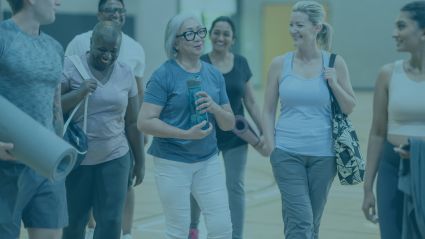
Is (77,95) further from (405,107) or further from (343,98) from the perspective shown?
(405,107)

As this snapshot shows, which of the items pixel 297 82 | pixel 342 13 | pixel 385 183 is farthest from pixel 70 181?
pixel 342 13

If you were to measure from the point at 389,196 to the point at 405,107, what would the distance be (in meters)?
0.52

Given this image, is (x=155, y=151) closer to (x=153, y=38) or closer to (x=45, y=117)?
(x=45, y=117)

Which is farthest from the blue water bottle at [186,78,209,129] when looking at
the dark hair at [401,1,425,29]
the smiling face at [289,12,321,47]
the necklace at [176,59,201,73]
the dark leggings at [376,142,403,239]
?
the dark hair at [401,1,425,29]

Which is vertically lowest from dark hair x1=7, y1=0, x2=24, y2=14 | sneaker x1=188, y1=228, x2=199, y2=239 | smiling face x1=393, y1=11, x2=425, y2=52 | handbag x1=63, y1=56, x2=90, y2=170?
sneaker x1=188, y1=228, x2=199, y2=239

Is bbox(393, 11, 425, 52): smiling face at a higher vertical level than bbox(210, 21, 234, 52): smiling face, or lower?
higher

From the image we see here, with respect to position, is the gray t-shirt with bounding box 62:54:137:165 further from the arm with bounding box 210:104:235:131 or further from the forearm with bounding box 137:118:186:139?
the arm with bounding box 210:104:235:131

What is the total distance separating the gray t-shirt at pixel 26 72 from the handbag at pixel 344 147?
2.05 m

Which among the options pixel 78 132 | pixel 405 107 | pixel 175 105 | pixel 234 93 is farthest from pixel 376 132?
pixel 234 93

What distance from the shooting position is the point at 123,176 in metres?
5.97

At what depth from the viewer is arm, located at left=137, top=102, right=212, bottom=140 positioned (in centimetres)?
555

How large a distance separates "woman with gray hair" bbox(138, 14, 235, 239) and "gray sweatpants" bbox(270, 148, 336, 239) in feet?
1.33

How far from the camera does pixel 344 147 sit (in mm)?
5789

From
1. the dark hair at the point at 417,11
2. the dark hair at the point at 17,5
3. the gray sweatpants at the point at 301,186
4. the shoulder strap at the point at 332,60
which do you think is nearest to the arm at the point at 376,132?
the dark hair at the point at 417,11
